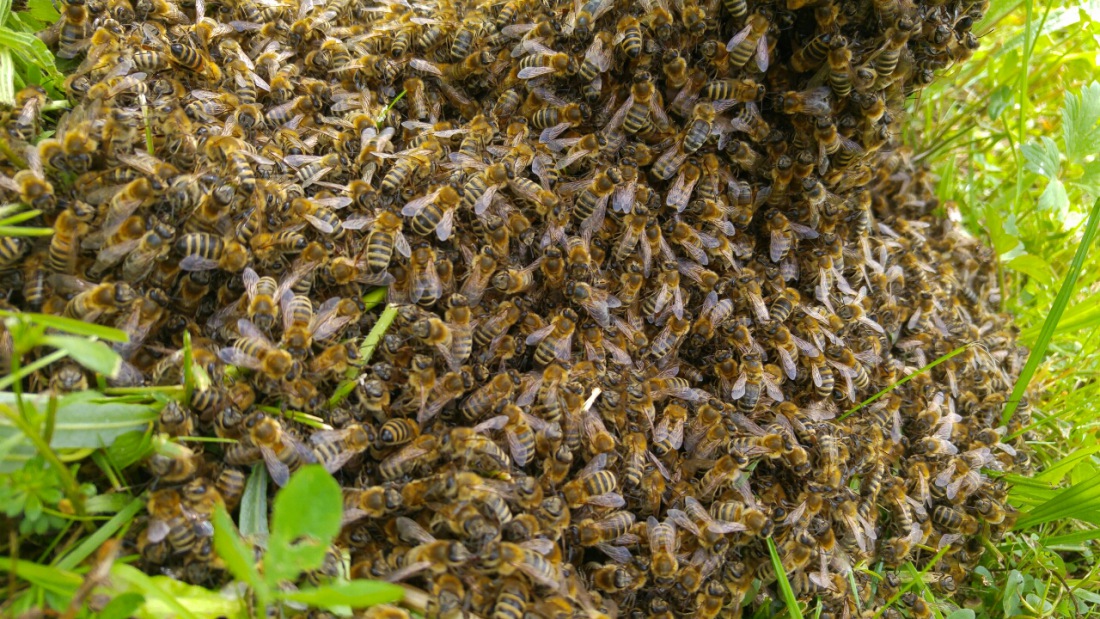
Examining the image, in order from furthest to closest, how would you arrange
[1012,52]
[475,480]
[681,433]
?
[1012,52]
[681,433]
[475,480]

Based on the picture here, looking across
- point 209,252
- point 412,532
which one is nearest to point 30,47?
point 209,252

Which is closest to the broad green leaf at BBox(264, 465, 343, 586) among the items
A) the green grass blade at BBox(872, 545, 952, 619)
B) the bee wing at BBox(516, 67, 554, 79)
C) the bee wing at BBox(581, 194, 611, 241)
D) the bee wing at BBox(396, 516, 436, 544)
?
the bee wing at BBox(396, 516, 436, 544)

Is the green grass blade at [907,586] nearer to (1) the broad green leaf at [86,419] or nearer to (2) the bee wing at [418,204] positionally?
(2) the bee wing at [418,204]

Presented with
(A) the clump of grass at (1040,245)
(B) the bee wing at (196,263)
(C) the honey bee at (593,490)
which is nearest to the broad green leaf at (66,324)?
(B) the bee wing at (196,263)

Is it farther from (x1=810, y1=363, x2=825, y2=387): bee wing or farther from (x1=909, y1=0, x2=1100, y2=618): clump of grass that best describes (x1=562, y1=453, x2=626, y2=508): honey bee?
(x1=909, y1=0, x2=1100, y2=618): clump of grass

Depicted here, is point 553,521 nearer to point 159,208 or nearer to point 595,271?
point 595,271

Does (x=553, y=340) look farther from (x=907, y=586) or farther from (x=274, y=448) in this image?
(x=907, y=586)

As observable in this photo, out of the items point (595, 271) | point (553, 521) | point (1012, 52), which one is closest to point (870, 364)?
point (595, 271)
